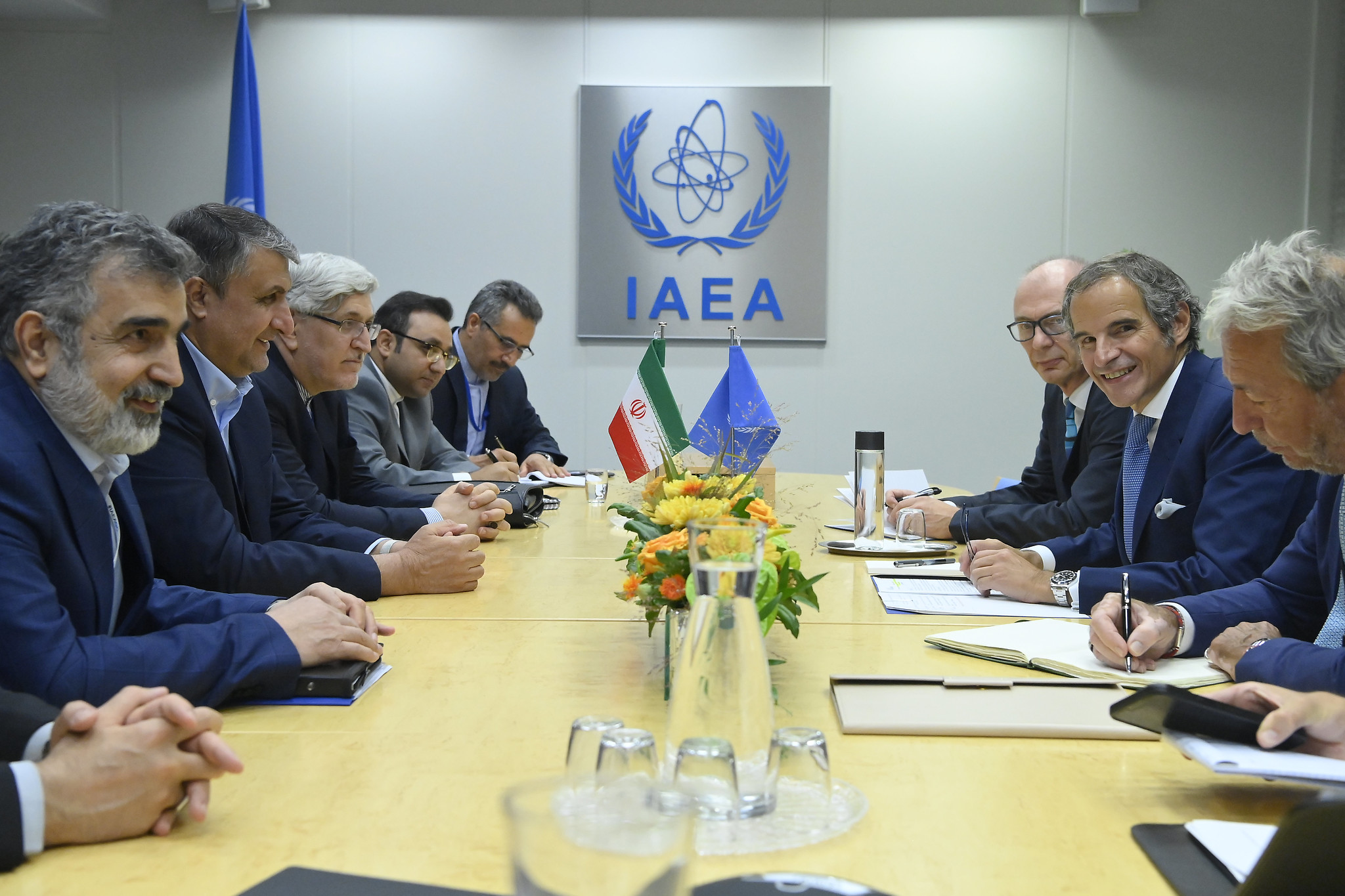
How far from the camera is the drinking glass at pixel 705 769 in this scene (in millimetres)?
967

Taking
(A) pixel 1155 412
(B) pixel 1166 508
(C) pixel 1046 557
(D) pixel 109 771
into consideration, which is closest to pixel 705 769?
(D) pixel 109 771

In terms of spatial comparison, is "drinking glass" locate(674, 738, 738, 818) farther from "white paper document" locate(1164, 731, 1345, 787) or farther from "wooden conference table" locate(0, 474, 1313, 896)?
"white paper document" locate(1164, 731, 1345, 787)

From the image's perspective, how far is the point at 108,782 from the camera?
1.04 meters

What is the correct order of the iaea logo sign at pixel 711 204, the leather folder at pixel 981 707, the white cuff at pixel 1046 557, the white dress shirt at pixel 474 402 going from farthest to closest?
the iaea logo sign at pixel 711 204
the white dress shirt at pixel 474 402
the white cuff at pixel 1046 557
the leather folder at pixel 981 707

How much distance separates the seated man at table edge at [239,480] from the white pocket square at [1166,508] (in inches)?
60.1

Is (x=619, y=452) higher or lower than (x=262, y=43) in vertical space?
lower

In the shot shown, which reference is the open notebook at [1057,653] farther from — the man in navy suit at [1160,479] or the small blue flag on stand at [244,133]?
the small blue flag on stand at [244,133]

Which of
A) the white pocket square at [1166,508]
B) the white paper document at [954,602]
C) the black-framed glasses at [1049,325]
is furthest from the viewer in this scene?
the black-framed glasses at [1049,325]

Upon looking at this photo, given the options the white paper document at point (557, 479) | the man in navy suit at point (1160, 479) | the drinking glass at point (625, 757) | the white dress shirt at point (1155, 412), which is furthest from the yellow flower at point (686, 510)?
the white paper document at point (557, 479)

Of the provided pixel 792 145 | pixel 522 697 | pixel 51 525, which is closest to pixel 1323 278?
pixel 522 697

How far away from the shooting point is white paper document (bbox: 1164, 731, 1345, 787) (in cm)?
108

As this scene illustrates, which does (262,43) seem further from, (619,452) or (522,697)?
(522,697)

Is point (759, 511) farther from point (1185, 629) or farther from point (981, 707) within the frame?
point (1185, 629)

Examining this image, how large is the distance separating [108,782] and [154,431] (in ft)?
2.87
